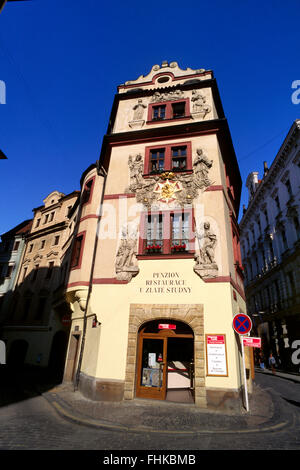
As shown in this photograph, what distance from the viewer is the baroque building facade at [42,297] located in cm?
2153

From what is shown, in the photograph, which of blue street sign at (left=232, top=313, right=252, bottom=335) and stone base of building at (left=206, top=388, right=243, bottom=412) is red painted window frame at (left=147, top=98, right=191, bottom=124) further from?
stone base of building at (left=206, top=388, right=243, bottom=412)

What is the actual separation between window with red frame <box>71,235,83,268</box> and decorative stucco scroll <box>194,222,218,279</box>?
6.58 m

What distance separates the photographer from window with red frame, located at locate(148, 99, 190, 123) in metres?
15.2

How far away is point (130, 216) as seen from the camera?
12734mm

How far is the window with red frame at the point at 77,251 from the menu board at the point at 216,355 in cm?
775

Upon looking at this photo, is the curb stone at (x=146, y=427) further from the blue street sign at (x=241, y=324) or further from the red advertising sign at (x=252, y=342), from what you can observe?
the blue street sign at (x=241, y=324)

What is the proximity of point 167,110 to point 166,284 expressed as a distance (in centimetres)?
1075

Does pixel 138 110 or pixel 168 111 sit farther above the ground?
pixel 138 110

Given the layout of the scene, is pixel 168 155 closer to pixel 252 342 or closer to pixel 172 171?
pixel 172 171

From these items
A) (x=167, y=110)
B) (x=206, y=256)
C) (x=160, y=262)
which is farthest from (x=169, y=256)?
(x=167, y=110)

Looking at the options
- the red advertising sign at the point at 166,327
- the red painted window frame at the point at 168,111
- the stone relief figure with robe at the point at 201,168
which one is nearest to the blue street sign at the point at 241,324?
the red advertising sign at the point at 166,327

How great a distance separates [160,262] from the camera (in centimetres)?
1129
